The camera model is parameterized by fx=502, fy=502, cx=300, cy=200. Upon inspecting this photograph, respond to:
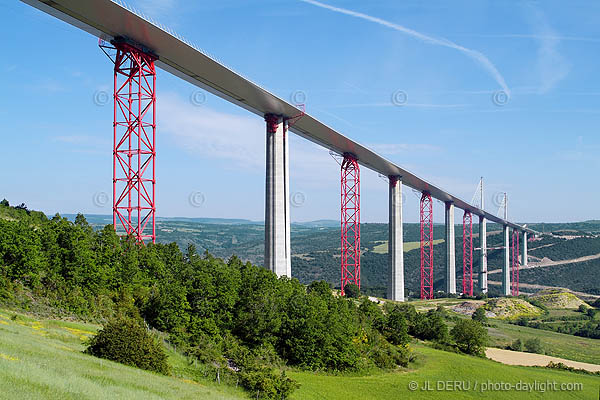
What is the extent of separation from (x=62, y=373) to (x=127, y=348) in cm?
710

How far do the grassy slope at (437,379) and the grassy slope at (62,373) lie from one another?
282 inches

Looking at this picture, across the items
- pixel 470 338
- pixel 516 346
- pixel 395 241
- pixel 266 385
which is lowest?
pixel 516 346

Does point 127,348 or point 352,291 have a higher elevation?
point 127,348

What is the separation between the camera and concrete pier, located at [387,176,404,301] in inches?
3061

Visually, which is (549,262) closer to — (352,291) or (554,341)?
(554,341)

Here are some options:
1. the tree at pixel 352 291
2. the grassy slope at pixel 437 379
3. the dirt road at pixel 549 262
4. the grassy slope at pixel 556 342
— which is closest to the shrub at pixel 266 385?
the grassy slope at pixel 437 379

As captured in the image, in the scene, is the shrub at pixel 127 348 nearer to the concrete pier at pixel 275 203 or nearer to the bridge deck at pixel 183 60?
the bridge deck at pixel 183 60

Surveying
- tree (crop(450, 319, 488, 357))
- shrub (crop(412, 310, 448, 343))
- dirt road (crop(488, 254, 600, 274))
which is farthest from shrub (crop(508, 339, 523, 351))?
dirt road (crop(488, 254, 600, 274))

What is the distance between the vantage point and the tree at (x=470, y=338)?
161 feet

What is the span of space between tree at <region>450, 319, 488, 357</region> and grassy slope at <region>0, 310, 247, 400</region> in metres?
32.1

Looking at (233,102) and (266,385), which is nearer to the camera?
(266,385)

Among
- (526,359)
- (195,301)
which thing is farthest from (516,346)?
(195,301)

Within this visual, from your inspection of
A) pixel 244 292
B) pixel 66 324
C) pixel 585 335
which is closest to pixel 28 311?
pixel 66 324

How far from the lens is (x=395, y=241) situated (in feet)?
257
